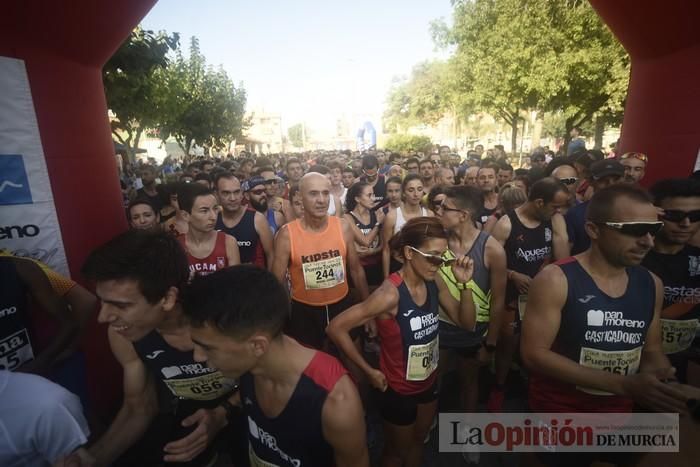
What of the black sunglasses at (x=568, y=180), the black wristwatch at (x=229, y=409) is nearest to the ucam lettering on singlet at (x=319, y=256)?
the black wristwatch at (x=229, y=409)

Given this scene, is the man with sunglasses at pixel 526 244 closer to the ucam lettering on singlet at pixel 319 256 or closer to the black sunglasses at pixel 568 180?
the black sunglasses at pixel 568 180

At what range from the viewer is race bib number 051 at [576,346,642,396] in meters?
2.21

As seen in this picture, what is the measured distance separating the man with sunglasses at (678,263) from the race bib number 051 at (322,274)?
9.42 feet

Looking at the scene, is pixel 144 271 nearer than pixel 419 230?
Yes

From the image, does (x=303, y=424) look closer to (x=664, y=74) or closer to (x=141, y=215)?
(x=141, y=215)

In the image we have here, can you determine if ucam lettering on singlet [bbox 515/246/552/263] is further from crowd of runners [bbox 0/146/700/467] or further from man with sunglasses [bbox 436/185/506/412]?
man with sunglasses [bbox 436/185/506/412]

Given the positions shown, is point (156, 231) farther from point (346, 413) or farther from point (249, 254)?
point (249, 254)

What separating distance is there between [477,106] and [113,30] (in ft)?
66.3

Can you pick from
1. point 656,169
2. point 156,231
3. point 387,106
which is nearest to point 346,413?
point 156,231

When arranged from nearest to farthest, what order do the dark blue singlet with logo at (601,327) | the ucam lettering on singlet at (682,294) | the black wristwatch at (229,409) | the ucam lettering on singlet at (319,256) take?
1. the dark blue singlet with logo at (601,327)
2. the black wristwatch at (229,409)
3. the ucam lettering on singlet at (682,294)
4. the ucam lettering on singlet at (319,256)

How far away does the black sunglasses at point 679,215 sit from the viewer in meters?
2.78

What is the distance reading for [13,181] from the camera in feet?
9.84

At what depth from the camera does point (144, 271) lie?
193cm

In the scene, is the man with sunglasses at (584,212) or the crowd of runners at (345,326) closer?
the crowd of runners at (345,326)
